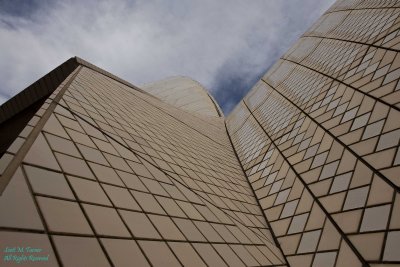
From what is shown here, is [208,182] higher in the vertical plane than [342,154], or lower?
higher

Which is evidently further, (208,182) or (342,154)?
(208,182)

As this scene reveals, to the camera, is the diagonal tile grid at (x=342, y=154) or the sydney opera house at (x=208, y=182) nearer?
the sydney opera house at (x=208, y=182)

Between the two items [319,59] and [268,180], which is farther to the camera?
[319,59]

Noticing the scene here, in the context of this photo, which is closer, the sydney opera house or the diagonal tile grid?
the sydney opera house

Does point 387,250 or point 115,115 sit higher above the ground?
point 115,115

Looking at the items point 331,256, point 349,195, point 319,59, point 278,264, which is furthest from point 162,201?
point 319,59

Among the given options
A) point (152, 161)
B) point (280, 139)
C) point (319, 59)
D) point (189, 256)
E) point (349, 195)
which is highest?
point (319, 59)

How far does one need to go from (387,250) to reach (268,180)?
3.72 m

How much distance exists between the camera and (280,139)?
7.97m

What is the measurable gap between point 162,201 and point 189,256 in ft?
2.87


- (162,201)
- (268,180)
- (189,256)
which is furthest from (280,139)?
(189,256)

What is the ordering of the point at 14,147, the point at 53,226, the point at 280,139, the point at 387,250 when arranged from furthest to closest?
the point at 280,139 < the point at 387,250 < the point at 14,147 < the point at 53,226

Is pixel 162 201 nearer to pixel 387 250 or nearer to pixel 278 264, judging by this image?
pixel 278 264

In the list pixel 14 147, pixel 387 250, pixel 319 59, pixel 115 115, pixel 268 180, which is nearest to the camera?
pixel 14 147
